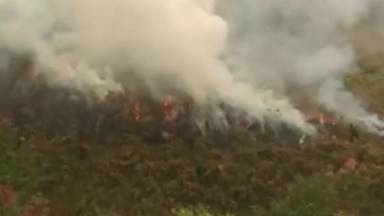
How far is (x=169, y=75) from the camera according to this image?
25.6m

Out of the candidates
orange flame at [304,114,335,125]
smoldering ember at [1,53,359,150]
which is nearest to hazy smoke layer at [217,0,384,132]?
orange flame at [304,114,335,125]

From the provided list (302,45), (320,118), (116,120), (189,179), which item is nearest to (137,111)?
(116,120)

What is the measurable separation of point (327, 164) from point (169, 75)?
5.71m

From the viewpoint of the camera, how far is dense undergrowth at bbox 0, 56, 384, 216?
21.1m

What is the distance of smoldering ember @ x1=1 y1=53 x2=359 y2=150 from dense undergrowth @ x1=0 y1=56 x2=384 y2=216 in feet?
1.36

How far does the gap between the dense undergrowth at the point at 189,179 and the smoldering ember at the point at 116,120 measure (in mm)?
415

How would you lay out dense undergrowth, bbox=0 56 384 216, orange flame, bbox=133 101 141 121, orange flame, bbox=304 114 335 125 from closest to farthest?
1. dense undergrowth, bbox=0 56 384 216
2. orange flame, bbox=133 101 141 121
3. orange flame, bbox=304 114 335 125

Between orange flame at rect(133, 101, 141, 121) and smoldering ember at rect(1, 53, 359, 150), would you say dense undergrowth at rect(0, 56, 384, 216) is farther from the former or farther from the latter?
orange flame at rect(133, 101, 141, 121)

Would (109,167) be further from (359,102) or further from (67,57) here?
(359,102)

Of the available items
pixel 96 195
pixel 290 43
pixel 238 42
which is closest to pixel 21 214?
pixel 96 195

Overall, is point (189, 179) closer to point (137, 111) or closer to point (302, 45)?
point (137, 111)

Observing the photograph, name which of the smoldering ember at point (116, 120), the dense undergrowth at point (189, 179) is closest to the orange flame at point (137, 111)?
the smoldering ember at point (116, 120)

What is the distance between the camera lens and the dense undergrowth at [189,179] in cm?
2112

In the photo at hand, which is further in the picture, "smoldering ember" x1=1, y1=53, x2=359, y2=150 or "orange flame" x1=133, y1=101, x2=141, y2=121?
"orange flame" x1=133, y1=101, x2=141, y2=121
